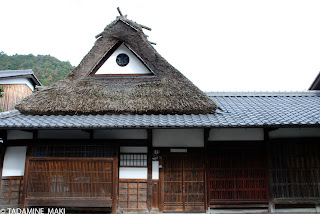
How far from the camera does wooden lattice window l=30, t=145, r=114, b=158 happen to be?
247 inches

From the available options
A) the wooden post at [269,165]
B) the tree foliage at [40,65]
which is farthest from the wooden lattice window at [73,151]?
the tree foliage at [40,65]

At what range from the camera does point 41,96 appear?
6977 millimetres

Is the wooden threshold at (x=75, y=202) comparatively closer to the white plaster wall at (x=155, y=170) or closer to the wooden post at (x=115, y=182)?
the wooden post at (x=115, y=182)

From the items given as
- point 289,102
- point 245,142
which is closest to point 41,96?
point 245,142

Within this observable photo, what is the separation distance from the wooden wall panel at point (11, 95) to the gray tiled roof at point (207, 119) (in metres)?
8.42

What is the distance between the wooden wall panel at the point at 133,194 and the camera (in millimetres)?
6277

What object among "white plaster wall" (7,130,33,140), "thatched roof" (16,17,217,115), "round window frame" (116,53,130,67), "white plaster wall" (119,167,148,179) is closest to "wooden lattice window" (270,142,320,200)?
"thatched roof" (16,17,217,115)

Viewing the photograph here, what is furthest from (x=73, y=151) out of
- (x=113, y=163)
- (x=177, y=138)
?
(x=177, y=138)

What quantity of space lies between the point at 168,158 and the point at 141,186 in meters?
1.10

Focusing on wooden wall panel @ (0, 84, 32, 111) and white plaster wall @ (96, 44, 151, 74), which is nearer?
white plaster wall @ (96, 44, 151, 74)

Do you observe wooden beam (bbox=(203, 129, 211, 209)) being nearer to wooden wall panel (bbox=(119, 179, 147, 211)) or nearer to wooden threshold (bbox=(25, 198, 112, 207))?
wooden wall panel (bbox=(119, 179, 147, 211))

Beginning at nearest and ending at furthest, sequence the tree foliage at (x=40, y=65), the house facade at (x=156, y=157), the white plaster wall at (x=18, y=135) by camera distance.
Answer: the house facade at (x=156, y=157) → the white plaster wall at (x=18, y=135) → the tree foliage at (x=40, y=65)

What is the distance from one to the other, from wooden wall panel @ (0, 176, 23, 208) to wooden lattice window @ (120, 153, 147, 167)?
3046 millimetres

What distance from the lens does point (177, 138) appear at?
6.59 m
